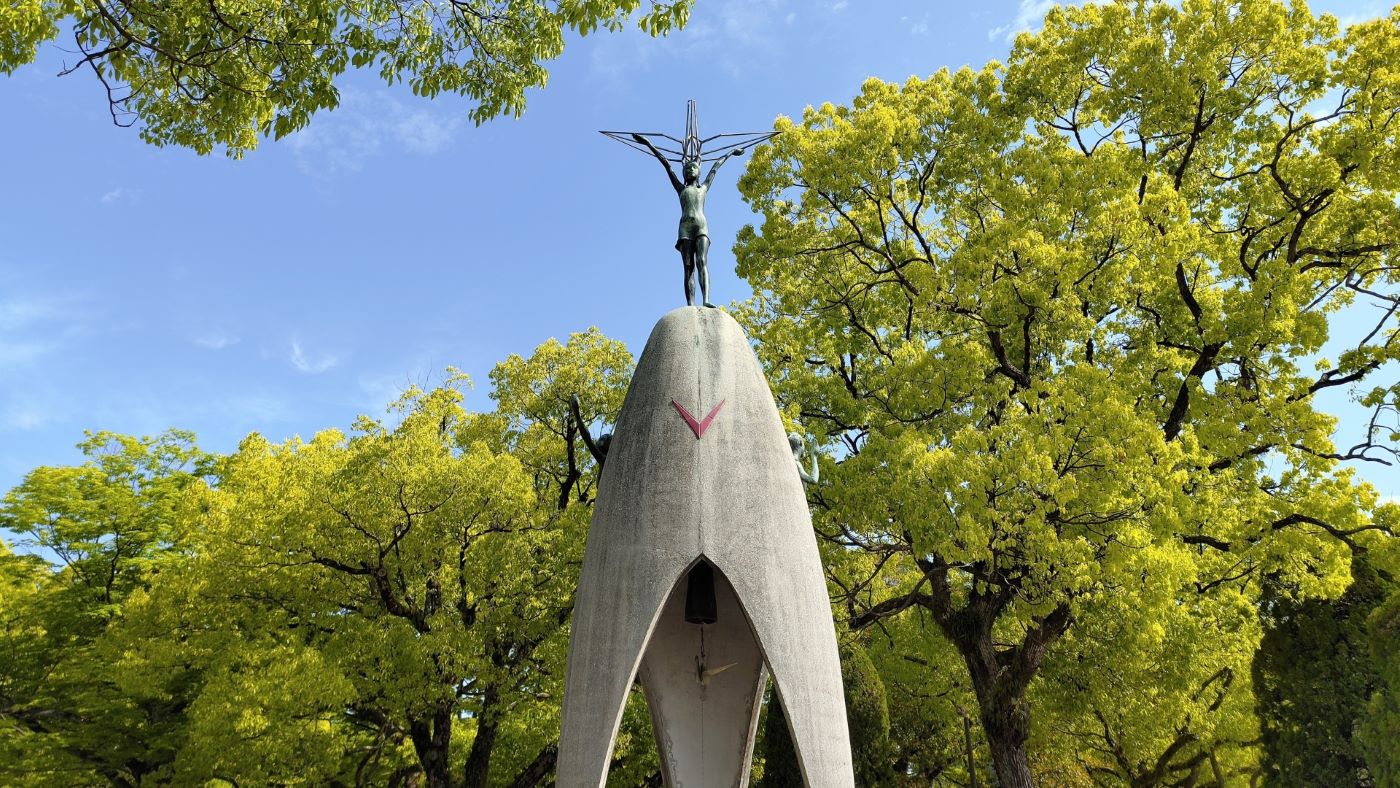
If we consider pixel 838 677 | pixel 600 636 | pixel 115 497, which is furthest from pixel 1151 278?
pixel 115 497

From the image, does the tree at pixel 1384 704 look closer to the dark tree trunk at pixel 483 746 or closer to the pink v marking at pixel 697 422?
the pink v marking at pixel 697 422

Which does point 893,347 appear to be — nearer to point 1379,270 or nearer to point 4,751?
point 1379,270

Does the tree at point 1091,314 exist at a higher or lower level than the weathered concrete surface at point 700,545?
higher

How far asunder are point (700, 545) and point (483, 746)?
1064 centimetres

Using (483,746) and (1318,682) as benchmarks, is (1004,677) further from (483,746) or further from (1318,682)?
(483,746)

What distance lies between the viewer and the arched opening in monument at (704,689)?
7.97 meters

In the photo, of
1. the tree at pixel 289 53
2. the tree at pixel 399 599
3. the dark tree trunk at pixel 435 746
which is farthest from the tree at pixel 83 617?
the tree at pixel 289 53

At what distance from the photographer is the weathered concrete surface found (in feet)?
20.2

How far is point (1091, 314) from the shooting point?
1252 centimetres

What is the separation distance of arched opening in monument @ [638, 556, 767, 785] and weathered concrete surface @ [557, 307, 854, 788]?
141cm

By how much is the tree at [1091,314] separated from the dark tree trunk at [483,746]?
617cm

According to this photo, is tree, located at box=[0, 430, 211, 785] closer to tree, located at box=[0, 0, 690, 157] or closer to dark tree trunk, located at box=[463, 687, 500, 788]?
dark tree trunk, located at box=[463, 687, 500, 788]

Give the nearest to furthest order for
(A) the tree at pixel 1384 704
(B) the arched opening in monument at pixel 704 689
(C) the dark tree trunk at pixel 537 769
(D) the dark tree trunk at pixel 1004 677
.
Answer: (B) the arched opening in monument at pixel 704 689 < (A) the tree at pixel 1384 704 < (D) the dark tree trunk at pixel 1004 677 < (C) the dark tree trunk at pixel 537 769

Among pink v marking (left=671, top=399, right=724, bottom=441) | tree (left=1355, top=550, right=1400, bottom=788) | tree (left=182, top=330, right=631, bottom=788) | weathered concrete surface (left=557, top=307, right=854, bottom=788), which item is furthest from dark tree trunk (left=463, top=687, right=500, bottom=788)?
tree (left=1355, top=550, right=1400, bottom=788)
